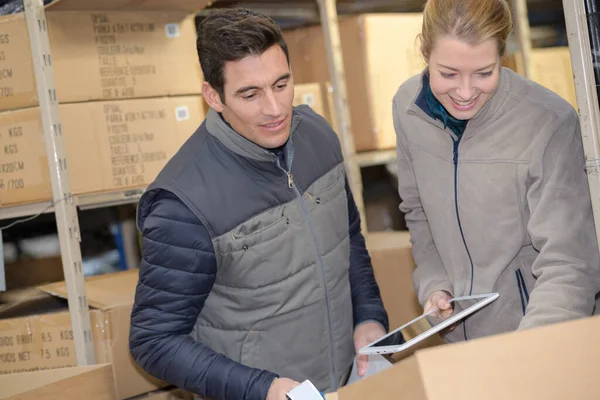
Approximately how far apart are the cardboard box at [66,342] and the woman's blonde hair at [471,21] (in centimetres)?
124

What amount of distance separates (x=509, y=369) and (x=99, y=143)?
5.21 feet

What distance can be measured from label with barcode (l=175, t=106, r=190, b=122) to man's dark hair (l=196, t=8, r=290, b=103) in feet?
2.44

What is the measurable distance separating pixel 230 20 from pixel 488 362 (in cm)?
96

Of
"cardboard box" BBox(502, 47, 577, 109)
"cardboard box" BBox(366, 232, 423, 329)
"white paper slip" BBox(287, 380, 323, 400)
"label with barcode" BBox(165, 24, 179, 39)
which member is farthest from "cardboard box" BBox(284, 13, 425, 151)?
"white paper slip" BBox(287, 380, 323, 400)

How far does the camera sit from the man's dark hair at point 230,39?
161 centimetres

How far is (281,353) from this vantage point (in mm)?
1724

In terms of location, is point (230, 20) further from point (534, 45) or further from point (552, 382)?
point (534, 45)

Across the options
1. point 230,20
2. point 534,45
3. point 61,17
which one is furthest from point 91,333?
point 534,45

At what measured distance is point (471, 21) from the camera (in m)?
1.40

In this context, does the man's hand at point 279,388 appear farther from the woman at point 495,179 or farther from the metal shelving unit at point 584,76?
the metal shelving unit at point 584,76

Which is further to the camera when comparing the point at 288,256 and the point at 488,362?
the point at 288,256

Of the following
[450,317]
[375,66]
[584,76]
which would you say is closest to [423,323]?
[450,317]

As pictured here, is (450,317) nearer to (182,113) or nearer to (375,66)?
(182,113)

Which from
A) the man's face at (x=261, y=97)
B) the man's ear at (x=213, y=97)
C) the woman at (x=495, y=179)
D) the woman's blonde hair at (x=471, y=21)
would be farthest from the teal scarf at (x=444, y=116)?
the man's ear at (x=213, y=97)
